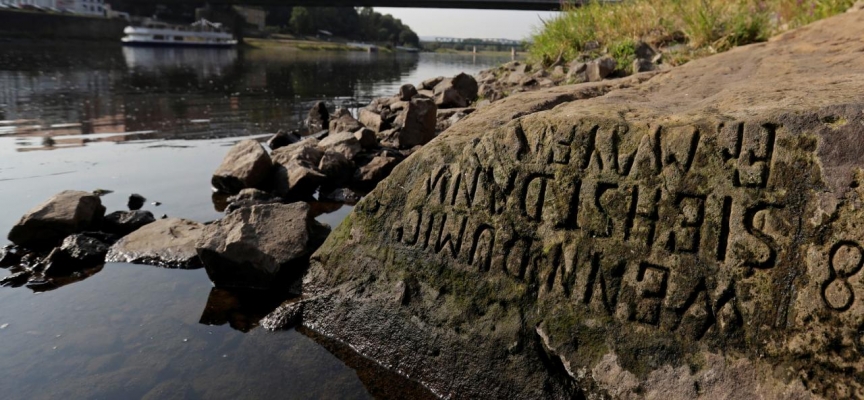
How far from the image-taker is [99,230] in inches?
245

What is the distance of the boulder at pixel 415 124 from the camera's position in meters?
10.0

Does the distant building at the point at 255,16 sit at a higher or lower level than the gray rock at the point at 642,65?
higher

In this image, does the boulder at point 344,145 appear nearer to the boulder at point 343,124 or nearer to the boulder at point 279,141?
the boulder at point 343,124

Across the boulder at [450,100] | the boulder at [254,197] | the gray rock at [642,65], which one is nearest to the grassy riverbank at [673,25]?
the gray rock at [642,65]

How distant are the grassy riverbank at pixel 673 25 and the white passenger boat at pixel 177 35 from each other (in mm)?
52561

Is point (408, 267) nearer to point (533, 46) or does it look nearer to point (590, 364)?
point (590, 364)

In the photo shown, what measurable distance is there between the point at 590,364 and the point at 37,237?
5303 mm

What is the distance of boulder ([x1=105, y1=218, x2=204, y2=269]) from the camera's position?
18.2ft

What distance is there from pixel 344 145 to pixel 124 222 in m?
3.47

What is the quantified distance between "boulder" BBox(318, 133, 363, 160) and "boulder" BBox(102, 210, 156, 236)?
297cm

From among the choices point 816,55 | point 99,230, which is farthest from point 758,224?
point 99,230

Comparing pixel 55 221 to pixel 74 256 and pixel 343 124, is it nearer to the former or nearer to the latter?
pixel 74 256

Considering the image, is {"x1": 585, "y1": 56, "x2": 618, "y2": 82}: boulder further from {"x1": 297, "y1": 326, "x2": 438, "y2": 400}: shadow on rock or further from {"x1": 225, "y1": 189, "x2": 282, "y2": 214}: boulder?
{"x1": 297, "y1": 326, "x2": 438, "y2": 400}: shadow on rock

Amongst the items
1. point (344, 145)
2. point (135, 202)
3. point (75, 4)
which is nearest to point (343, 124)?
point (344, 145)
